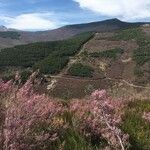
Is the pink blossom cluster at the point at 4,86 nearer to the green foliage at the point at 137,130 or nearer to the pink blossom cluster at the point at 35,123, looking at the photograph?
the pink blossom cluster at the point at 35,123

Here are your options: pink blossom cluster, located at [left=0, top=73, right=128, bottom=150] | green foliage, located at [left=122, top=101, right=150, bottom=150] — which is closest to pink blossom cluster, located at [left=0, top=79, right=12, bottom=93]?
pink blossom cluster, located at [left=0, top=73, right=128, bottom=150]

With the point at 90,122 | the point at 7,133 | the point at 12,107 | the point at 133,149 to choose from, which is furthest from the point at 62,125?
the point at 7,133

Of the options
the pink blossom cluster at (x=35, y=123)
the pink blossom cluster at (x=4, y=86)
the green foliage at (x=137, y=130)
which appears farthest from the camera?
the green foliage at (x=137, y=130)

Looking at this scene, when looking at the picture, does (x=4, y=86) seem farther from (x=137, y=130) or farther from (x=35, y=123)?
(x=137, y=130)

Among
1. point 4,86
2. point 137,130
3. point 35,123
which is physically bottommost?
point 137,130

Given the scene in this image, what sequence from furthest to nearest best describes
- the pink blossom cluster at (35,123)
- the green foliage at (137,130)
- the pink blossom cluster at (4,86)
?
1. the green foliage at (137,130)
2. the pink blossom cluster at (4,86)
3. the pink blossom cluster at (35,123)

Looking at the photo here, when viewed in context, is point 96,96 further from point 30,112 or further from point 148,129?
point 148,129

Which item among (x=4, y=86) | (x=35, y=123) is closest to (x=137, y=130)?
(x=35, y=123)

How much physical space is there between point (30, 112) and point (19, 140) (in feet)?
2.12

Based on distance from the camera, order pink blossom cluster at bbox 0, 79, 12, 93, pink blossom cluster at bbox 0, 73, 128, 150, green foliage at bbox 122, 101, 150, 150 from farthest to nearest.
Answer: green foliage at bbox 122, 101, 150, 150 < pink blossom cluster at bbox 0, 79, 12, 93 < pink blossom cluster at bbox 0, 73, 128, 150

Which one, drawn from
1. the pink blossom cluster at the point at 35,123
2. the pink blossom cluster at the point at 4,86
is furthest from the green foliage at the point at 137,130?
the pink blossom cluster at the point at 4,86

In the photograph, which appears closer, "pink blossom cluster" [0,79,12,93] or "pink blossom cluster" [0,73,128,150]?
"pink blossom cluster" [0,73,128,150]

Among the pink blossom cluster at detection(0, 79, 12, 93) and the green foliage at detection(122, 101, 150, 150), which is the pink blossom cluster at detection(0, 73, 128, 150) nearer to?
the pink blossom cluster at detection(0, 79, 12, 93)

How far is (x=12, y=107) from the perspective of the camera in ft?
17.3
